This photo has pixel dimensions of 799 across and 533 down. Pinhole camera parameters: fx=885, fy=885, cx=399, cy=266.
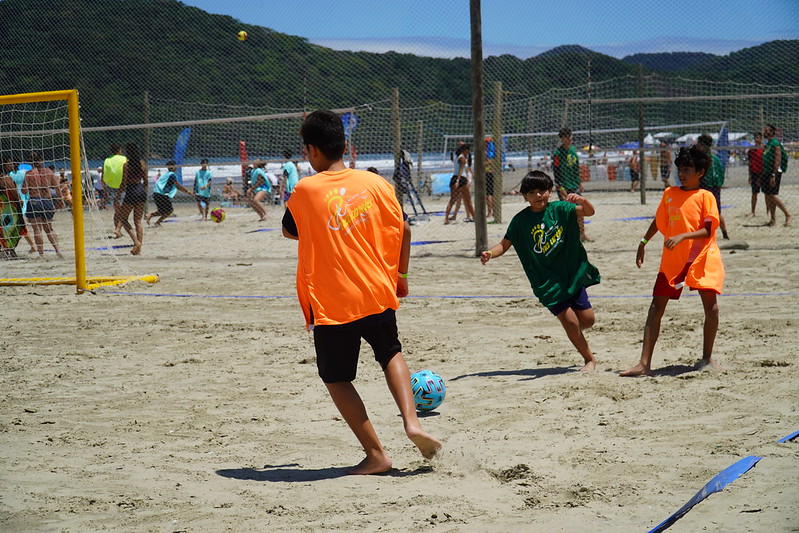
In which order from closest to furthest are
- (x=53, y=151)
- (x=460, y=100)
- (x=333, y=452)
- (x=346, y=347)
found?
(x=346, y=347), (x=333, y=452), (x=53, y=151), (x=460, y=100)

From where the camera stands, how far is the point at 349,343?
3.91 m

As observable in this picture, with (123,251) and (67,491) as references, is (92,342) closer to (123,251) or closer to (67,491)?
(67,491)

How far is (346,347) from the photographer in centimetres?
391

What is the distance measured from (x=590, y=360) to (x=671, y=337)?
125 cm

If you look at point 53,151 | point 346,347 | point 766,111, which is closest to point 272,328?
point 346,347

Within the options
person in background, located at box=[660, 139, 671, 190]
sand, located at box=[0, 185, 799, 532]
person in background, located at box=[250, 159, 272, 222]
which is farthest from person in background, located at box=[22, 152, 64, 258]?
person in background, located at box=[660, 139, 671, 190]

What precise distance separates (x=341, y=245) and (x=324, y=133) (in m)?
0.51

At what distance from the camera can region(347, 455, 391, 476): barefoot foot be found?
3.93 m

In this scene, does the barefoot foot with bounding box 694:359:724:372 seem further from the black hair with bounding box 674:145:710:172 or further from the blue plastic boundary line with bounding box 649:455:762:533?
the blue plastic boundary line with bounding box 649:455:762:533

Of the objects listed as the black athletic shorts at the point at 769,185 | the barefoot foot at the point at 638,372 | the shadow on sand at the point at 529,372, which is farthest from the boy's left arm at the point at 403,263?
the black athletic shorts at the point at 769,185

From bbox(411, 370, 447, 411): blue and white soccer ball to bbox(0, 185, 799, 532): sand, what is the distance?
0.27 ft

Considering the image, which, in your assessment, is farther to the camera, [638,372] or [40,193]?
[40,193]

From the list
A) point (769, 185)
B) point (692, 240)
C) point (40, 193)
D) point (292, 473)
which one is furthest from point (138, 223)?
point (292, 473)

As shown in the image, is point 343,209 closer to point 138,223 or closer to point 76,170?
point 76,170
